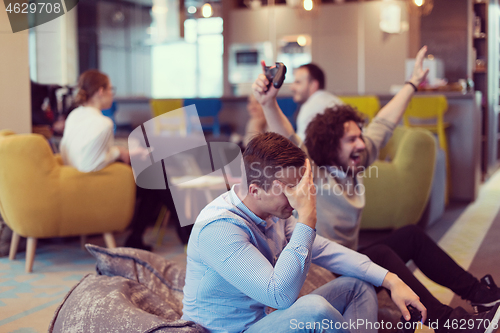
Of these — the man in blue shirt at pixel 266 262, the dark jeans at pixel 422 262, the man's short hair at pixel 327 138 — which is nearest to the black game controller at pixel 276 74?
the man's short hair at pixel 327 138

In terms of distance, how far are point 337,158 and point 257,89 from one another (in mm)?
420

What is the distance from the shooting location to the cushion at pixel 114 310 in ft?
4.86

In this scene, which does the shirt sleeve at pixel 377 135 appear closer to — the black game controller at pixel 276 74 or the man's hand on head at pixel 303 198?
the black game controller at pixel 276 74

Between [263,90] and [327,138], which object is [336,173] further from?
[263,90]

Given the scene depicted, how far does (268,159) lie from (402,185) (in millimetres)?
2331

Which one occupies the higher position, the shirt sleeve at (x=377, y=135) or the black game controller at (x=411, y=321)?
the shirt sleeve at (x=377, y=135)

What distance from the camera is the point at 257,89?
1.93 m

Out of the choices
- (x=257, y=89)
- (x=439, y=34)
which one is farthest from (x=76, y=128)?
(x=439, y=34)

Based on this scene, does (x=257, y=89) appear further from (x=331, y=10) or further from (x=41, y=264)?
(x=331, y=10)

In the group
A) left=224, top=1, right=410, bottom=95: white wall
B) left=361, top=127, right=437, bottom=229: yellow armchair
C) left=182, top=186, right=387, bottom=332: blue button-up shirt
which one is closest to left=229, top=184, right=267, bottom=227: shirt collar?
left=182, top=186, right=387, bottom=332: blue button-up shirt

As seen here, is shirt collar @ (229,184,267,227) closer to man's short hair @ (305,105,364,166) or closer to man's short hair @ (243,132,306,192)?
man's short hair @ (243,132,306,192)

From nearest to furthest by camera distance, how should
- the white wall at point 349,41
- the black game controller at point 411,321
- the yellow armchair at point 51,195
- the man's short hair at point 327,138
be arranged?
1. the black game controller at point 411,321
2. the man's short hair at point 327,138
3. the yellow armchair at point 51,195
4. the white wall at point 349,41

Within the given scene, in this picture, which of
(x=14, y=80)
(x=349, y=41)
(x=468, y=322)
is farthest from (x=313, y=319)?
(x=349, y=41)

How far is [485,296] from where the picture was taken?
181cm
